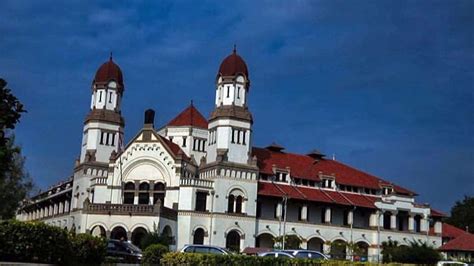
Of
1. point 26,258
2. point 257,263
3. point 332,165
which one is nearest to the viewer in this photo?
point 26,258

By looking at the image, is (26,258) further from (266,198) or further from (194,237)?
(266,198)

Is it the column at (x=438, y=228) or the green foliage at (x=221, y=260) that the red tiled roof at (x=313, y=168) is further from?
the green foliage at (x=221, y=260)

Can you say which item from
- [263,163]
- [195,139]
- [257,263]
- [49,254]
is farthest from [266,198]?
[49,254]

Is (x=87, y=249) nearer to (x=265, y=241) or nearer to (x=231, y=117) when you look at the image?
(x=231, y=117)

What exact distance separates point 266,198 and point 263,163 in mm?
4583

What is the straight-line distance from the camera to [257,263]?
35062mm

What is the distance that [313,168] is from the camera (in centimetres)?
7400

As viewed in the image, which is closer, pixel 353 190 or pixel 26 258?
pixel 26 258

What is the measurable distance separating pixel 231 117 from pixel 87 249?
40.1 meters

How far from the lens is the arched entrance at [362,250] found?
221 ft

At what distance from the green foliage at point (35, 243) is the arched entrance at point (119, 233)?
3431 centimetres

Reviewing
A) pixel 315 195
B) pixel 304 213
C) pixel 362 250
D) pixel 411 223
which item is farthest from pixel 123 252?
pixel 411 223

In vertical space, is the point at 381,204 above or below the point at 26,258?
above

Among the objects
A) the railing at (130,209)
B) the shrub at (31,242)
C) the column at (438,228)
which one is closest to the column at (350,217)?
the column at (438,228)
